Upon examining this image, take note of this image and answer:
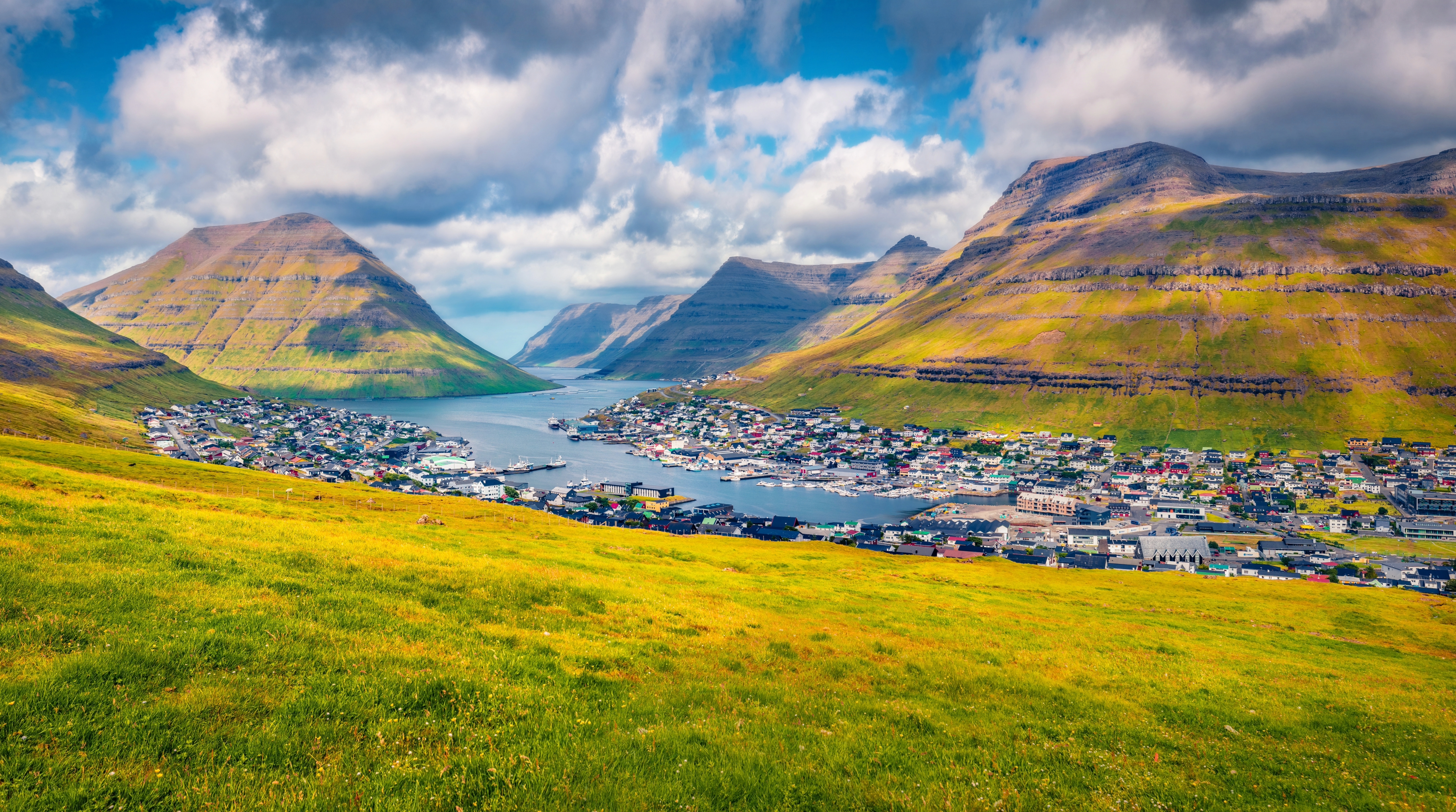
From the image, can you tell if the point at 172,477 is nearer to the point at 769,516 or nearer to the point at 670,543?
the point at 670,543

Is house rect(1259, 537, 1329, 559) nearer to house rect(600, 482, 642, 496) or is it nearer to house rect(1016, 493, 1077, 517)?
house rect(1016, 493, 1077, 517)

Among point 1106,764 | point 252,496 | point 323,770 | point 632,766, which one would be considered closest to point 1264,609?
point 1106,764

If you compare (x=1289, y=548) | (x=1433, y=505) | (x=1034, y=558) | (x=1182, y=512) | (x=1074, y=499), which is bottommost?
(x=1034, y=558)

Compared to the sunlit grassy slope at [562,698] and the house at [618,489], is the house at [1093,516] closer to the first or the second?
the house at [618,489]

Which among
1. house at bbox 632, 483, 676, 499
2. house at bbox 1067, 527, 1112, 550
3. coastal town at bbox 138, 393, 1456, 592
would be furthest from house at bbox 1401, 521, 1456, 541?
house at bbox 632, 483, 676, 499

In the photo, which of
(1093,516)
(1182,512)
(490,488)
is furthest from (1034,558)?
(490,488)

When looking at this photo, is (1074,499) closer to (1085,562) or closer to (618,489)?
(1085,562)
